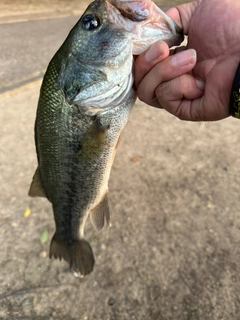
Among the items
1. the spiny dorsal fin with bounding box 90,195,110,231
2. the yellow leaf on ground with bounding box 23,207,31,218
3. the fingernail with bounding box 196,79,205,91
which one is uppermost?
the fingernail with bounding box 196,79,205,91

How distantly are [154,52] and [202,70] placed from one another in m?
0.40

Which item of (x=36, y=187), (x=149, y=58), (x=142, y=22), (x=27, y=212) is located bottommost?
(x=27, y=212)

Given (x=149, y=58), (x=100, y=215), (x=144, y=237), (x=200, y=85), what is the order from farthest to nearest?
(x=144, y=237) < (x=100, y=215) < (x=200, y=85) < (x=149, y=58)

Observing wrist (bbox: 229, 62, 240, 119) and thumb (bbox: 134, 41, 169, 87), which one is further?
wrist (bbox: 229, 62, 240, 119)

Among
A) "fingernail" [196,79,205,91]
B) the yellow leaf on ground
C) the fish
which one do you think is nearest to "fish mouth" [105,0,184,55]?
the fish

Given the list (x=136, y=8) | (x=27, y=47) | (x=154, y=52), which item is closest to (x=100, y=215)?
(x=154, y=52)

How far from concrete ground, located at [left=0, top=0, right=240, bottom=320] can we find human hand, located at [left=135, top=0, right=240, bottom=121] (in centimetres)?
117

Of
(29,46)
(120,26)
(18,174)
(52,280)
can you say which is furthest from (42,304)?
(29,46)

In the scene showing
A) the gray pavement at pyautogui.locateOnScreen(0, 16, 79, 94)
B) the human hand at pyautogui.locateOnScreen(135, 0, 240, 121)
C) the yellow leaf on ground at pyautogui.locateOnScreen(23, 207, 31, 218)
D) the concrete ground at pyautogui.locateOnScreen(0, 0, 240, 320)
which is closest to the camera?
the human hand at pyautogui.locateOnScreen(135, 0, 240, 121)

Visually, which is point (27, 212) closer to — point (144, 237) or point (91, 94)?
point (144, 237)

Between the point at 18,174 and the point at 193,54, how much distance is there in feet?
6.96

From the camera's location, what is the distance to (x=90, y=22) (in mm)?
1413

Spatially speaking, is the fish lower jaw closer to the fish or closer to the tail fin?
the fish

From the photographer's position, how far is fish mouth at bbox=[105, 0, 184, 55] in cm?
129
